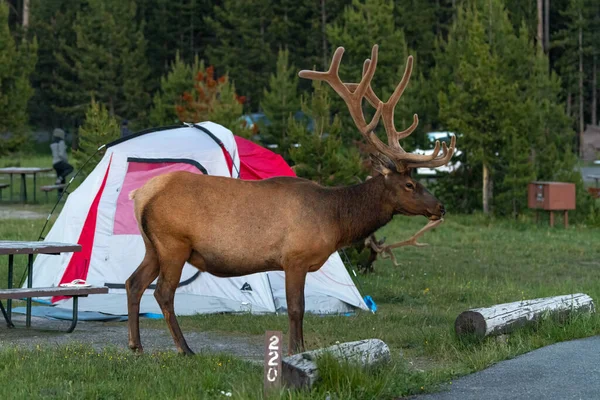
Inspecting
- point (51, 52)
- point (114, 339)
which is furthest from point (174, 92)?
point (114, 339)

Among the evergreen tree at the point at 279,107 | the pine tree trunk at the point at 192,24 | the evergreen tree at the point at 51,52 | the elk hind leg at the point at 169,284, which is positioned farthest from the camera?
the pine tree trunk at the point at 192,24

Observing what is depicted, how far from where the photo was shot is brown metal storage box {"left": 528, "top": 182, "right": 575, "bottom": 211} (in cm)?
2175

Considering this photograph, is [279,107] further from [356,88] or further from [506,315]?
[506,315]

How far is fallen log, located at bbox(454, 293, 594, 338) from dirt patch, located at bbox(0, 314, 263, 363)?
5.80 feet

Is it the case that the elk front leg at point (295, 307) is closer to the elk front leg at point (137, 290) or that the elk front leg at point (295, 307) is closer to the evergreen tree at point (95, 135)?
the elk front leg at point (137, 290)

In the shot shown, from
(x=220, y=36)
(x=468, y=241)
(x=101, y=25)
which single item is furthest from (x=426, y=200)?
(x=220, y=36)

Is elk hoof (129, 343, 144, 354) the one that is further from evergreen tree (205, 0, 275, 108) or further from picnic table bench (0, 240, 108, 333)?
evergreen tree (205, 0, 275, 108)

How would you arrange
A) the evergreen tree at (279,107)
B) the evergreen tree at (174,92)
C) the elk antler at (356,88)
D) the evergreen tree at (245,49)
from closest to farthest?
the elk antler at (356,88), the evergreen tree at (279,107), the evergreen tree at (174,92), the evergreen tree at (245,49)

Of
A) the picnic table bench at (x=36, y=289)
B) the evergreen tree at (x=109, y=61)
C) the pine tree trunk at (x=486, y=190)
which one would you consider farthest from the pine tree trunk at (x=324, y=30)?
the picnic table bench at (x=36, y=289)

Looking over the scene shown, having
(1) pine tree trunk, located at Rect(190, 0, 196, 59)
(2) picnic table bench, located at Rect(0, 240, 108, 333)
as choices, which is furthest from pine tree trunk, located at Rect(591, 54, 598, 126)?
(2) picnic table bench, located at Rect(0, 240, 108, 333)

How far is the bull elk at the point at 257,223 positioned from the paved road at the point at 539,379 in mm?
1662

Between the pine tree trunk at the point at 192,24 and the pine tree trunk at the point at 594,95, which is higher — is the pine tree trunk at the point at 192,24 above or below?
above

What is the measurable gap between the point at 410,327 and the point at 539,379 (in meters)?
2.98

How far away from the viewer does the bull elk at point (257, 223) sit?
9.11 m
